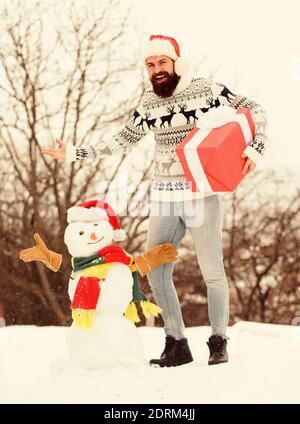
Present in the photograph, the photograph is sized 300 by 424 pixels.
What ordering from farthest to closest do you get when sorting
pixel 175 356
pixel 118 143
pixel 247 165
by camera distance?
pixel 118 143, pixel 175 356, pixel 247 165

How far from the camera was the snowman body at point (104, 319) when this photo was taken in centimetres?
249

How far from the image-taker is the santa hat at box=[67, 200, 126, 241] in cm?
262

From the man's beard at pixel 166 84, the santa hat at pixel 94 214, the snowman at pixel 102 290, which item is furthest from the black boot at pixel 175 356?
the man's beard at pixel 166 84

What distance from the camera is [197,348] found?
3396 mm

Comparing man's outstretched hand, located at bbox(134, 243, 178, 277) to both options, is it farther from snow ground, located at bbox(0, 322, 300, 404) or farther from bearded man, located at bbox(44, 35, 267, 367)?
snow ground, located at bbox(0, 322, 300, 404)

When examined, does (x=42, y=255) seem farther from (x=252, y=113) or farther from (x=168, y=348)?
(x=252, y=113)

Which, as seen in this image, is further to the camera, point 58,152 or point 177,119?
point 58,152

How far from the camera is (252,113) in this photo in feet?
8.39

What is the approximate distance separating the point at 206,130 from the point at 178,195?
328 mm

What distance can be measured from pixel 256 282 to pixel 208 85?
4960 millimetres

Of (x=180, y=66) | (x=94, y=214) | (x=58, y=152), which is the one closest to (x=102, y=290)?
(x=94, y=214)

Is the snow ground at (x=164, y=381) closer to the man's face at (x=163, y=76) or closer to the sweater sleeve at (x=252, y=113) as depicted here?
the sweater sleeve at (x=252, y=113)

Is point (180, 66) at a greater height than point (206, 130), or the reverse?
point (180, 66)
